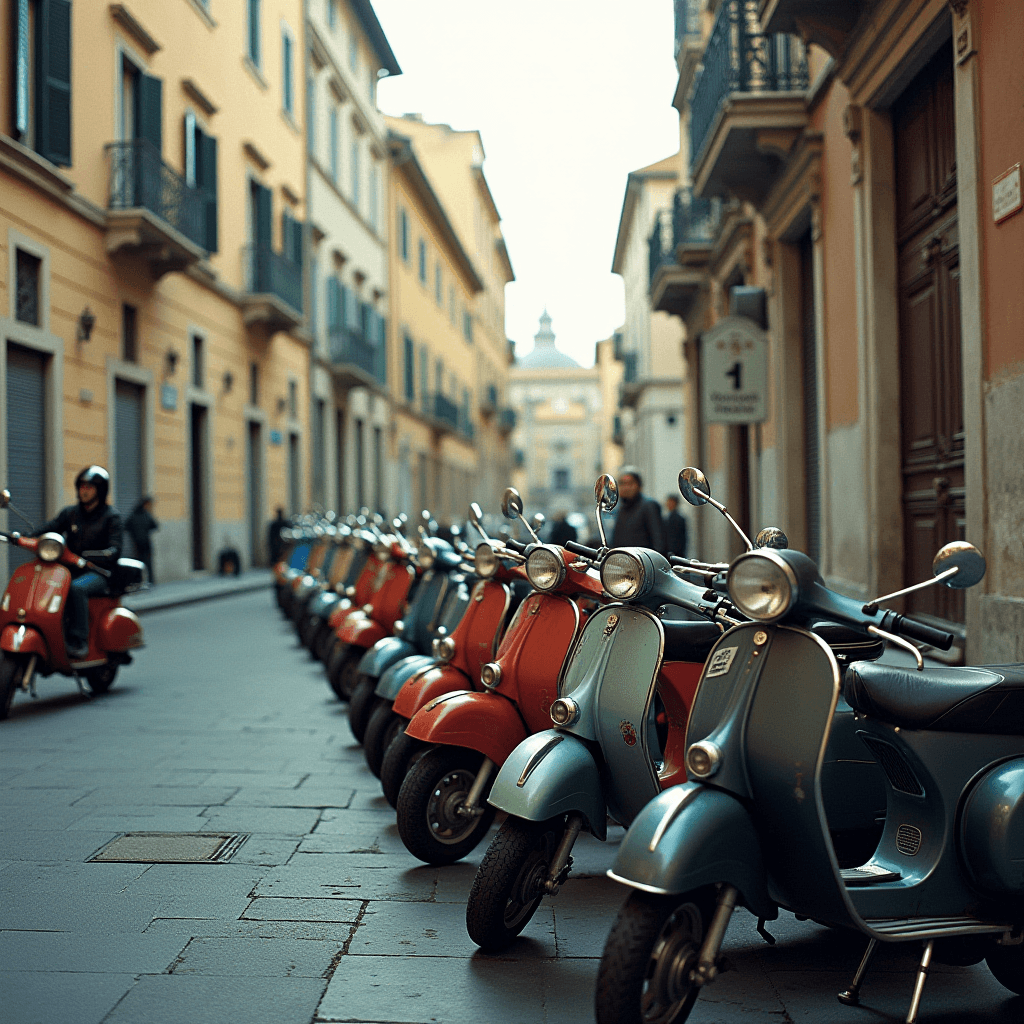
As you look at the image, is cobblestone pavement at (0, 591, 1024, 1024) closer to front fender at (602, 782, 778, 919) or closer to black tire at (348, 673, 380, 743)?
black tire at (348, 673, 380, 743)

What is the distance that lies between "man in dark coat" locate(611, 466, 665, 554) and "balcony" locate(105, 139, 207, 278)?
32.3 ft

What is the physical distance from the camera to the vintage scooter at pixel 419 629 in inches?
229

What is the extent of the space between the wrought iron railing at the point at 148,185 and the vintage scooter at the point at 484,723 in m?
13.8

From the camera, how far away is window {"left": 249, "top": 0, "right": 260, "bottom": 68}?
23.6 metres

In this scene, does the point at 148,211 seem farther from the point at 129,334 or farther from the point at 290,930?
the point at 290,930

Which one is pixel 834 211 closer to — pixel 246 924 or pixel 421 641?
pixel 421 641

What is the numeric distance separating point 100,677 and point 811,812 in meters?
6.64

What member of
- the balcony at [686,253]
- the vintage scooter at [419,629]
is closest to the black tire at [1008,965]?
the vintage scooter at [419,629]

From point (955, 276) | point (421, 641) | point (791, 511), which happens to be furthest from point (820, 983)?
point (791, 511)

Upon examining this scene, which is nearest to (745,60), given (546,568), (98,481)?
(98,481)

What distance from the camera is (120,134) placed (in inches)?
672

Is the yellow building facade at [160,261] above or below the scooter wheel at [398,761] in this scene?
above

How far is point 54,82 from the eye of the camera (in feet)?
46.5

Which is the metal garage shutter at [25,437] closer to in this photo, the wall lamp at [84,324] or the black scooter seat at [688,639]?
the wall lamp at [84,324]
